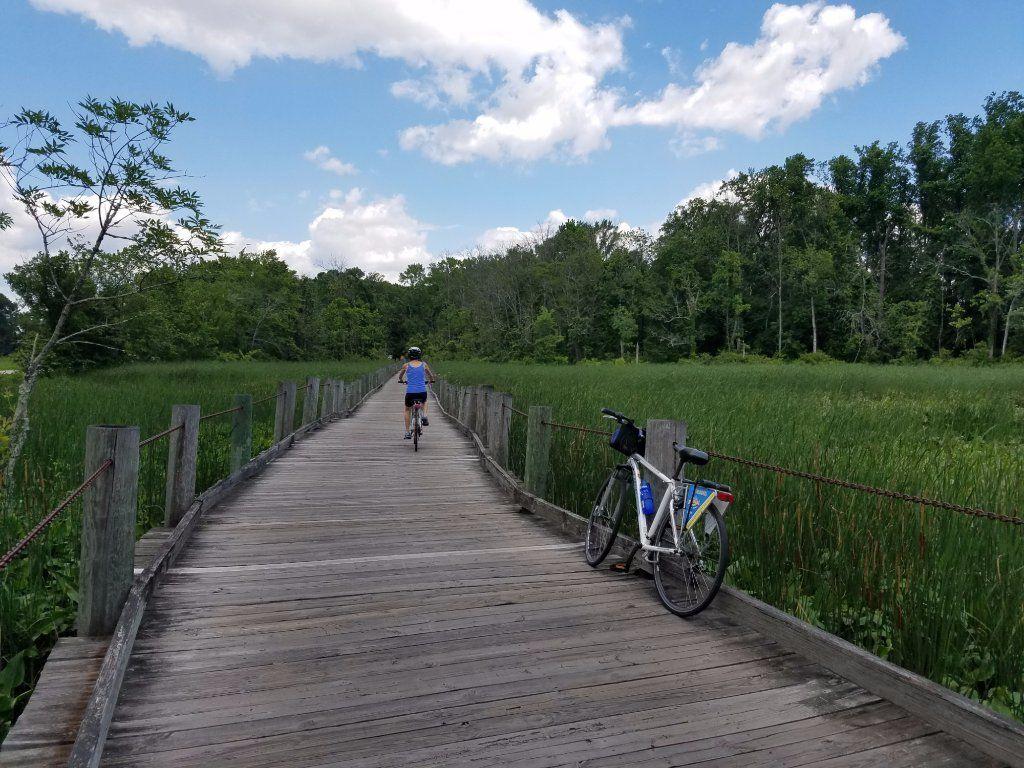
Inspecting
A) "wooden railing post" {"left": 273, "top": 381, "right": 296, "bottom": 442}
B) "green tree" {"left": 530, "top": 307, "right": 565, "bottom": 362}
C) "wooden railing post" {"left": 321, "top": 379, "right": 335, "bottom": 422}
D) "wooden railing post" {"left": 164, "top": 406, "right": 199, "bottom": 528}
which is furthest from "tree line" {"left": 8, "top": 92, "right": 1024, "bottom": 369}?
"wooden railing post" {"left": 164, "top": 406, "right": 199, "bottom": 528}

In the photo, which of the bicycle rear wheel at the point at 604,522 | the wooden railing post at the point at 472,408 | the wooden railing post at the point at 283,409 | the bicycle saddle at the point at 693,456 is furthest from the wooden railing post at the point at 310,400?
the bicycle saddle at the point at 693,456

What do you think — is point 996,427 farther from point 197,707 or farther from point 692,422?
point 197,707

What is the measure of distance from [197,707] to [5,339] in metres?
104

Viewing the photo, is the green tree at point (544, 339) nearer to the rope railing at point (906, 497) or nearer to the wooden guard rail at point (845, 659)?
the wooden guard rail at point (845, 659)

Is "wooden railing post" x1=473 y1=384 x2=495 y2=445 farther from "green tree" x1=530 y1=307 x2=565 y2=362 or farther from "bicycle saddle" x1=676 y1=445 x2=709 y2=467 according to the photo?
"green tree" x1=530 y1=307 x2=565 y2=362

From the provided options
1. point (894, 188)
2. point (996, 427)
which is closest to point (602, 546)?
point (996, 427)

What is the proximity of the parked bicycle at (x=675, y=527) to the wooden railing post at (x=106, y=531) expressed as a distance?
8.92ft

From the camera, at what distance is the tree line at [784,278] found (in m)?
45.9

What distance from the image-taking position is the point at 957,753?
205 centimetres

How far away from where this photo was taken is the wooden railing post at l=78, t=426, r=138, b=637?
2.80 m

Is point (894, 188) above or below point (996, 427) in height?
above

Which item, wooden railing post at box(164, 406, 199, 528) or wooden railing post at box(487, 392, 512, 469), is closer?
wooden railing post at box(164, 406, 199, 528)

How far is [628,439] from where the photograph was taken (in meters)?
4.02

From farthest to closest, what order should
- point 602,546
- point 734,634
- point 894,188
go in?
point 894,188 < point 602,546 < point 734,634
